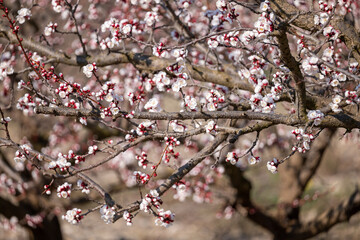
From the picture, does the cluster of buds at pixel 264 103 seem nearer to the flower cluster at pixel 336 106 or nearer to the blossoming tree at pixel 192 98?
the blossoming tree at pixel 192 98

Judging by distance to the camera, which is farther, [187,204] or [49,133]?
[187,204]

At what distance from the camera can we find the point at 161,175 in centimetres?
916

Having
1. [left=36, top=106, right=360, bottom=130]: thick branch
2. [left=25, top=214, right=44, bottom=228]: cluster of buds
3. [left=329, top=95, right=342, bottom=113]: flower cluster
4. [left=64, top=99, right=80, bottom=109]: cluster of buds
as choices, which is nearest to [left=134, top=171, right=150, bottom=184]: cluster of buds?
→ [left=36, top=106, right=360, bottom=130]: thick branch

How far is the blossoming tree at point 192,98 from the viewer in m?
3.29

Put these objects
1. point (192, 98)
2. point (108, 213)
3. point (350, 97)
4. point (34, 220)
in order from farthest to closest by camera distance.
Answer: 1. point (34, 220)
2. point (192, 98)
3. point (108, 213)
4. point (350, 97)

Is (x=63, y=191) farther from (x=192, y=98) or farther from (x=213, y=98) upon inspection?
(x=213, y=98)

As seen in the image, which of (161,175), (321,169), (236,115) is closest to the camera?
(236,115)

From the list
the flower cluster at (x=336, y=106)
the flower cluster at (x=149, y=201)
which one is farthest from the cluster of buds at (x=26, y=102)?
A: the flower cluster at (x=336, y=106)

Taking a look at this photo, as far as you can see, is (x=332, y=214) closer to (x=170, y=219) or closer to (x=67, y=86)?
(x=170, y=219)

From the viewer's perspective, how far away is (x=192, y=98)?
3592 mm

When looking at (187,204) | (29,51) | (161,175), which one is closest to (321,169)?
(187,204)

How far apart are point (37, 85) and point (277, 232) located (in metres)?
4.96

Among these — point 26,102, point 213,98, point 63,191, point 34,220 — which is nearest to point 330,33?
point 213,98

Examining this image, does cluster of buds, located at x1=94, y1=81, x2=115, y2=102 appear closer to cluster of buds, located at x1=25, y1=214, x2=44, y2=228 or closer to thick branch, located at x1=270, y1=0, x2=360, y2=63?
thick branch, located at x1=270, y1=0, x2=360, y2=63
